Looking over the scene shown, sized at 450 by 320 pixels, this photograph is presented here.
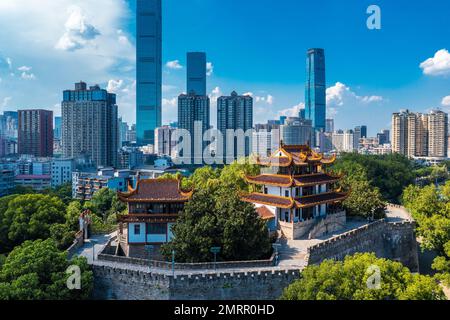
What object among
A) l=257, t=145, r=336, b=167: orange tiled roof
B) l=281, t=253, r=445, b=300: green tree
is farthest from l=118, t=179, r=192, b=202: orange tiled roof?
l=281, t=253, r=445, b=300: green tree

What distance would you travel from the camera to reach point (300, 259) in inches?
814

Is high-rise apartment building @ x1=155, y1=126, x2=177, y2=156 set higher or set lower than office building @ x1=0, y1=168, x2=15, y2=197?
higher

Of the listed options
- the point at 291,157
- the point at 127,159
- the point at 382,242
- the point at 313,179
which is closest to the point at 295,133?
the point at 127,159

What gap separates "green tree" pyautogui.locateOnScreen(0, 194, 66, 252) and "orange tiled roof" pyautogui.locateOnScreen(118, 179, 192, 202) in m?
7.24

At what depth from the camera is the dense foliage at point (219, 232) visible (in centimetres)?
1981

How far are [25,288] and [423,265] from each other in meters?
26.5

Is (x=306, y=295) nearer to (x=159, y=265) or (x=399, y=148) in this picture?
(x=159, y=265)

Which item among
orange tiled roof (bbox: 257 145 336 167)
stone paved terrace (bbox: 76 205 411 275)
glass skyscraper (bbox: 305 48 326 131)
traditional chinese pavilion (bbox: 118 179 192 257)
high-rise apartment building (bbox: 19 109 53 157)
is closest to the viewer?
stone paved terrace (bbox: 76 205 411 275)

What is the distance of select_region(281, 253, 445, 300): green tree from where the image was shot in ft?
47.0

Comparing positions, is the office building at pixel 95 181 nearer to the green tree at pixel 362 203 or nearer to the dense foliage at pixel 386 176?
the dense foliage at pixel 386 176

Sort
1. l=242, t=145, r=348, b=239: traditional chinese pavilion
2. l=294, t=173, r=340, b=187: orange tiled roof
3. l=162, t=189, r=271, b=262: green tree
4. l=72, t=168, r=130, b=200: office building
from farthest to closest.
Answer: l=72, t=168, r=130, b=200: office building
l=294, t=173, r=340, b=187: orange tiled roof
l=242, t=145, r=348, b=239: traditional chinese pavilion
l=162, t=189, r=271, b=262: green tree

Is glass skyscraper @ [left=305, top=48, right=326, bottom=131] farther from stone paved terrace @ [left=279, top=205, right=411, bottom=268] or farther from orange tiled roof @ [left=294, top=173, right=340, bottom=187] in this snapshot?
orange tiled roof @ [left=294, top=173, right=340, bottom=187]

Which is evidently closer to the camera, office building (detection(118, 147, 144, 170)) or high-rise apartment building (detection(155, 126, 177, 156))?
office building (detection(118, 147, 144, 170))

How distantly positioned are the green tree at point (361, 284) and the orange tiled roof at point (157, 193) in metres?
9.55
